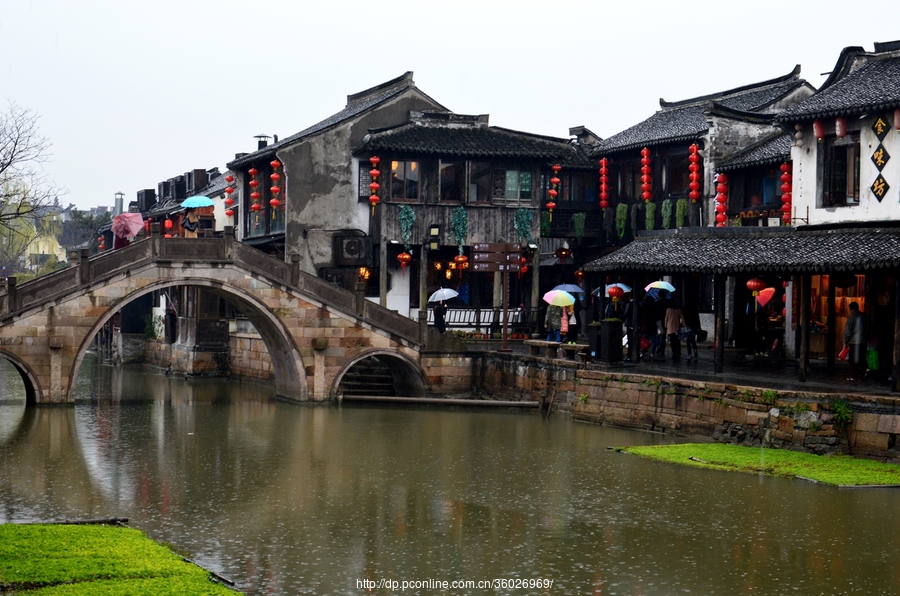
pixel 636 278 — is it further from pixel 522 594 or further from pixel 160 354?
pixel 160 354

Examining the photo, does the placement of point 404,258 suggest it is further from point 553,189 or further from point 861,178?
point 861,178

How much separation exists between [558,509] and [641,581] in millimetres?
4807

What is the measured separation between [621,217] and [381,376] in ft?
34.1

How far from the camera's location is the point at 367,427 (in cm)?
3269

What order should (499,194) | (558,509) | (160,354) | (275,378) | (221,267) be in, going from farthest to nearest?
(160,354) → (499,194) → (275,378) → (221,267) → (558,509)

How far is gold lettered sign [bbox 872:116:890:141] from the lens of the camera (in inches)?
1155

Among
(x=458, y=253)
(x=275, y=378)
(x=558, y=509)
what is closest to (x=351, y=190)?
(x=458, y=253)

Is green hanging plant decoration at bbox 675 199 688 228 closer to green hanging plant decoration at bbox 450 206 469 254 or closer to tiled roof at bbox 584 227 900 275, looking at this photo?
tiled roof at bbox 584 227 900 275

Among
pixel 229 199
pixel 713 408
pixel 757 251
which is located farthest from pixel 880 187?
pixel 229 199

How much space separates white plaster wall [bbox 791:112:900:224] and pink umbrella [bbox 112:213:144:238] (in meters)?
33.0

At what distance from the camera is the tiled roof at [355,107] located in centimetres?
4441

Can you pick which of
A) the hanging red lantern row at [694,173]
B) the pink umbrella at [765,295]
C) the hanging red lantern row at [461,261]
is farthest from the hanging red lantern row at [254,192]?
the pink umbrella at [765,295]

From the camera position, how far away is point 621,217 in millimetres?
44844

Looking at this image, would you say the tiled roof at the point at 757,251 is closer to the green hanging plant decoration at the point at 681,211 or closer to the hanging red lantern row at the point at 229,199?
the green hanging plant decoration at the point at 681,211
